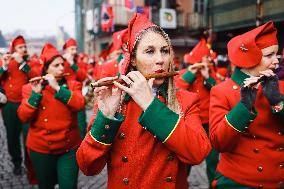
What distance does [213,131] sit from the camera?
343 cm

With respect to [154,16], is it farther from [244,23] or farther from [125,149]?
[125,149]

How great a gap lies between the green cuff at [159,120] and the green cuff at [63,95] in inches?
108

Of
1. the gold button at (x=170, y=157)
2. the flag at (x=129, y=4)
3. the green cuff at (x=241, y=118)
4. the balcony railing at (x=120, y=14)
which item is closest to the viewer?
the gold button at (x=170, y=157)

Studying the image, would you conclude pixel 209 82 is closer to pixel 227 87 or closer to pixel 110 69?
pixel 110 69

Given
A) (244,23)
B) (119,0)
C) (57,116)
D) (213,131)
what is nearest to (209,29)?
(244,23)

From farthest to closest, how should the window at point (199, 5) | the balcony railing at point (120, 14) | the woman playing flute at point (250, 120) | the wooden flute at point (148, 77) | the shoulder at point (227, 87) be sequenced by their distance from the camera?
the window at point (199, 5) → the balcony railing at point (120, 14) → the shoulder at point (227, 87) → the woman playing flute at point (250, 120) → the wooden flute at point (148, 77)

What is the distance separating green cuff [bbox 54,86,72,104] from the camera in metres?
4.96

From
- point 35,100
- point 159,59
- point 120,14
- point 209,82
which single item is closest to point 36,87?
point 35,100

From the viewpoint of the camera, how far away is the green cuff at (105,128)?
250 centimetres

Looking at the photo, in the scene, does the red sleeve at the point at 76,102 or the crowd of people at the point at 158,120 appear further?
the red sleeve at the point at 76,102

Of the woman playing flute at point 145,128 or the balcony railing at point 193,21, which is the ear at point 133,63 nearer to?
the woman playing flute at point 145,128

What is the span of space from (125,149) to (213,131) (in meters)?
1.08

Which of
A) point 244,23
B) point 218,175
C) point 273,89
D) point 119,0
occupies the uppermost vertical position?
point 119,0

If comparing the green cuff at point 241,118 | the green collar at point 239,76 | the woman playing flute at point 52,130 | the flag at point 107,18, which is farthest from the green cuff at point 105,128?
the flag at point 107,18
